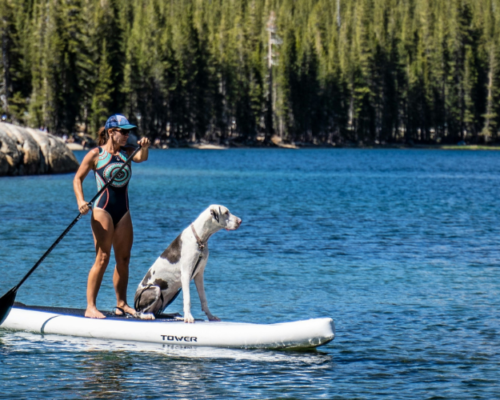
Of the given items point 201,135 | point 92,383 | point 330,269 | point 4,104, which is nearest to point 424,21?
point 201,135

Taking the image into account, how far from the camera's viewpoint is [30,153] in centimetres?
4106

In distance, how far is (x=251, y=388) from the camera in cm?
811

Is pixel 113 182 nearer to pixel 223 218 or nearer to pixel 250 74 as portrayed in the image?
pixel 223 218

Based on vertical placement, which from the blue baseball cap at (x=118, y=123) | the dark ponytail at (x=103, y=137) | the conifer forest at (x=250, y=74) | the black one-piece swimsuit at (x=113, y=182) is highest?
the conifer forest at (x=250, y=74)

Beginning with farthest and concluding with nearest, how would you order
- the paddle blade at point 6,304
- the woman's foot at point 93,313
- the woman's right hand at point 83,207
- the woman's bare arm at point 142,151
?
1. the paddle blade at point 6,304
2. the woman's foot at point 93,313
3. the woman's bare arm at point 142,151
4. the woman's right hand at point 83,207

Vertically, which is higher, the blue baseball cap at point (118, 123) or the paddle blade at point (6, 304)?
the blue baseball cap at point (118, 123)

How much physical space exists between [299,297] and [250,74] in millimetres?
102987

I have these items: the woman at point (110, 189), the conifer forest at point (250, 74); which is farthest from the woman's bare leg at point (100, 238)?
the conifer forest at point (250, 74)

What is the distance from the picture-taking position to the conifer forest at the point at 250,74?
92312 mm

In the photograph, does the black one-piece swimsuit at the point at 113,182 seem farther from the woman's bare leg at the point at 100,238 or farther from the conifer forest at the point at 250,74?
the conifer forest at the point at 250,74

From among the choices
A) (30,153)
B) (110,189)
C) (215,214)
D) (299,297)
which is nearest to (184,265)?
(215,214)

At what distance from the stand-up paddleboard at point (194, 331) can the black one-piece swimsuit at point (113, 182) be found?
51.0 inches

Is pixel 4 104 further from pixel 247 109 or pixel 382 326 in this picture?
pixel 382 326

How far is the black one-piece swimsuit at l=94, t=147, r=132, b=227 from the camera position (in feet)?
31.0
